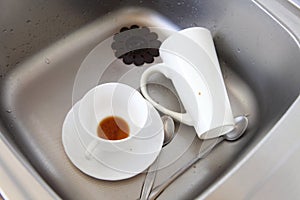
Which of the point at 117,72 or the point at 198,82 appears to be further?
the point at 117,72

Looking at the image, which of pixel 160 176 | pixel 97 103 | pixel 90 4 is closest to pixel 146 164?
pixel 160 176

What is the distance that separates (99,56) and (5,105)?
22 cm

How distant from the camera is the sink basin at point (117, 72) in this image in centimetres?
76

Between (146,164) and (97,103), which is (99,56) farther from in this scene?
(146,164)

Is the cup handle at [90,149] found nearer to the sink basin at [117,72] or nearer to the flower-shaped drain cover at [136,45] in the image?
the sink basin at [117,72]

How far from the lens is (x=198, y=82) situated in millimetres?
776

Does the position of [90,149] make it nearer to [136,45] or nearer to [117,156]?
[117,156]

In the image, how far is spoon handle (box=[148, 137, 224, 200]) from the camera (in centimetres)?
73

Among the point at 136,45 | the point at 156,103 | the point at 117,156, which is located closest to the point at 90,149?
the point at 117,156

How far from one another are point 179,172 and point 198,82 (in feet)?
0.57

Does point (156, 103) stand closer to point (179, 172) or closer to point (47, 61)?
point (179, 172)

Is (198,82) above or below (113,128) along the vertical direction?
above

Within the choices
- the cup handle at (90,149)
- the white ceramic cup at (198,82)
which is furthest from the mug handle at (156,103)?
the cup handle at (90,149)

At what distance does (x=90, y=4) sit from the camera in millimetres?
893
